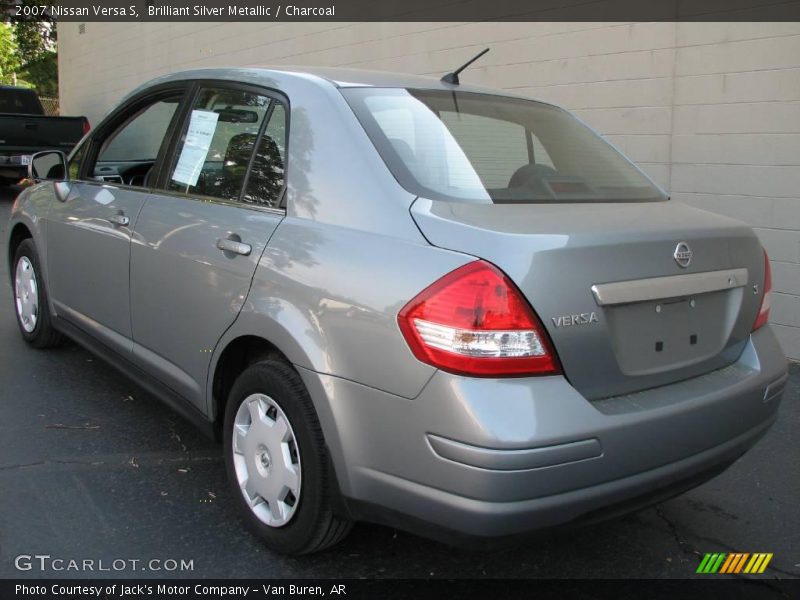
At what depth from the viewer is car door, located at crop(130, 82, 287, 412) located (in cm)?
290

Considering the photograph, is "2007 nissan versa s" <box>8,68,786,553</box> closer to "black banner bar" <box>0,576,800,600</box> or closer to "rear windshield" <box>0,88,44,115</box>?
"black banner bar" <box>0,576,800,600</box>

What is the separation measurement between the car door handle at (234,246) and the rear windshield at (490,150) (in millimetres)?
619

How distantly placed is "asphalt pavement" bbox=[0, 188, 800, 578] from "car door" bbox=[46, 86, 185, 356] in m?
0.22

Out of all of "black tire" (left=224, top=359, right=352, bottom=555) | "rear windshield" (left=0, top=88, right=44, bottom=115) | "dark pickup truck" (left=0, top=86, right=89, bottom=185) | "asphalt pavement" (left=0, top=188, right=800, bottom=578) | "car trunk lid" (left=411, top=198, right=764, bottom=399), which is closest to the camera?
"car trunk lid" (left=411, top=198, right=764, bottom=399)

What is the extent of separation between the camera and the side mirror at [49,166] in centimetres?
460

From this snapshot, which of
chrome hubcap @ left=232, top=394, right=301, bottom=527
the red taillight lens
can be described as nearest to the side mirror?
chrome hubcap @ left=232, top=394, right=301, bottom=527

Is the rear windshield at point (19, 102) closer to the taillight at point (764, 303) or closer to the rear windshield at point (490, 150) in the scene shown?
the rear windshield at point (490, 150)

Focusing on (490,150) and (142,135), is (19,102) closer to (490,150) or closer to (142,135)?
(142,135)

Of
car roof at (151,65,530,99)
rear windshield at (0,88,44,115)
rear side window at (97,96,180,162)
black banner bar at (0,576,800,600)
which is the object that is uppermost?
rear windshield at (0,88,44,115)

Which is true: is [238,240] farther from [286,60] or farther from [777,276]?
[286,60]

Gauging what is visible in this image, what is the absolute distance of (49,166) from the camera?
472cm

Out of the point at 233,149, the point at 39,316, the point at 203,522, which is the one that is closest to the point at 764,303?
the point at 233,149

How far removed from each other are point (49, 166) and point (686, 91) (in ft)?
14.7
